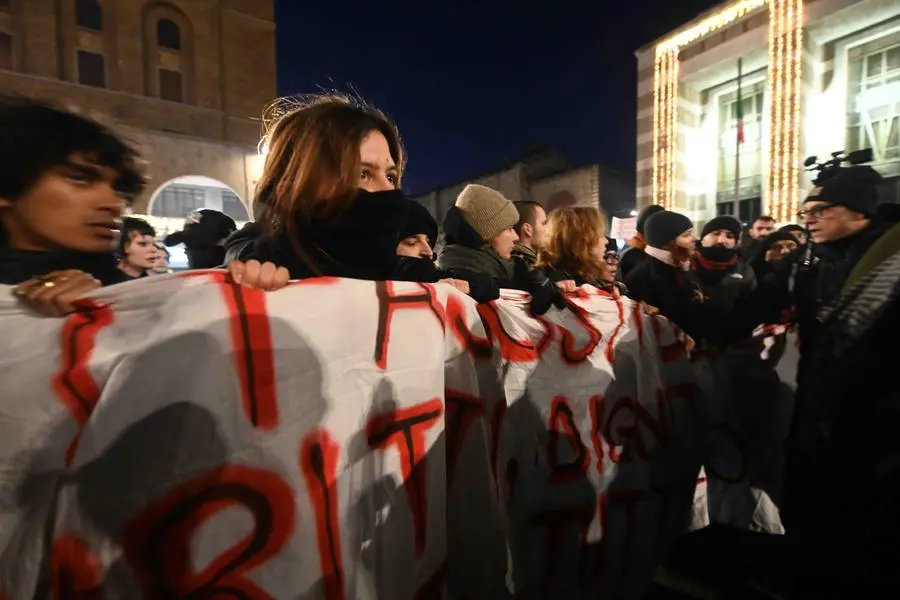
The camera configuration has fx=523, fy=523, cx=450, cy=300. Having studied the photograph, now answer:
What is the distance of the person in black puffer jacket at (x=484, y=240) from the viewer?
2.53m

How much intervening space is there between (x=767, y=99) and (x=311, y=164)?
15135 millimetres

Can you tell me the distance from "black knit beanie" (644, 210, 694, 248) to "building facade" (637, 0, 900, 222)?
1141cm

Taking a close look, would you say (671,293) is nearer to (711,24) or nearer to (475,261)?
(475,261)

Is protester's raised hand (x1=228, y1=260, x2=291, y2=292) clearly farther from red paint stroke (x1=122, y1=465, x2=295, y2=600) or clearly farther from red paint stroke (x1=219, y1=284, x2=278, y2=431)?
red paint stroke (x1=122, y1=465, x2=295, y2=600)

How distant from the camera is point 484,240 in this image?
2.65 m

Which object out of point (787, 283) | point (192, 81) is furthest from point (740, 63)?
point (192, 81)

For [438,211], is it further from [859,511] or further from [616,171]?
[859,511]

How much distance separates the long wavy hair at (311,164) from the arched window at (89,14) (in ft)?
77.8

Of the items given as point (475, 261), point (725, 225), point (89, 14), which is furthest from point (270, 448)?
point (89, 14)

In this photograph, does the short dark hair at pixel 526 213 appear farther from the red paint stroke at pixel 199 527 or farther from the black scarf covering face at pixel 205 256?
the red paint stroke at pixel 199 527

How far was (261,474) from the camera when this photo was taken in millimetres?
1202

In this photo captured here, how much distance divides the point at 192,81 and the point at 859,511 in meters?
25.0

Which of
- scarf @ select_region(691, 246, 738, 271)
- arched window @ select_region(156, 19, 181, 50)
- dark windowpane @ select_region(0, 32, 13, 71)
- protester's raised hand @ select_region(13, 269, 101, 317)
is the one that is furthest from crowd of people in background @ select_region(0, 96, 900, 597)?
arched window @ select_region(156, 19, 181, 50)

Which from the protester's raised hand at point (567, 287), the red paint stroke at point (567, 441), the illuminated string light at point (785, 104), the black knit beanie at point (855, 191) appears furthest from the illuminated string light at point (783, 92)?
the red paint stroke at point (567, 441)
